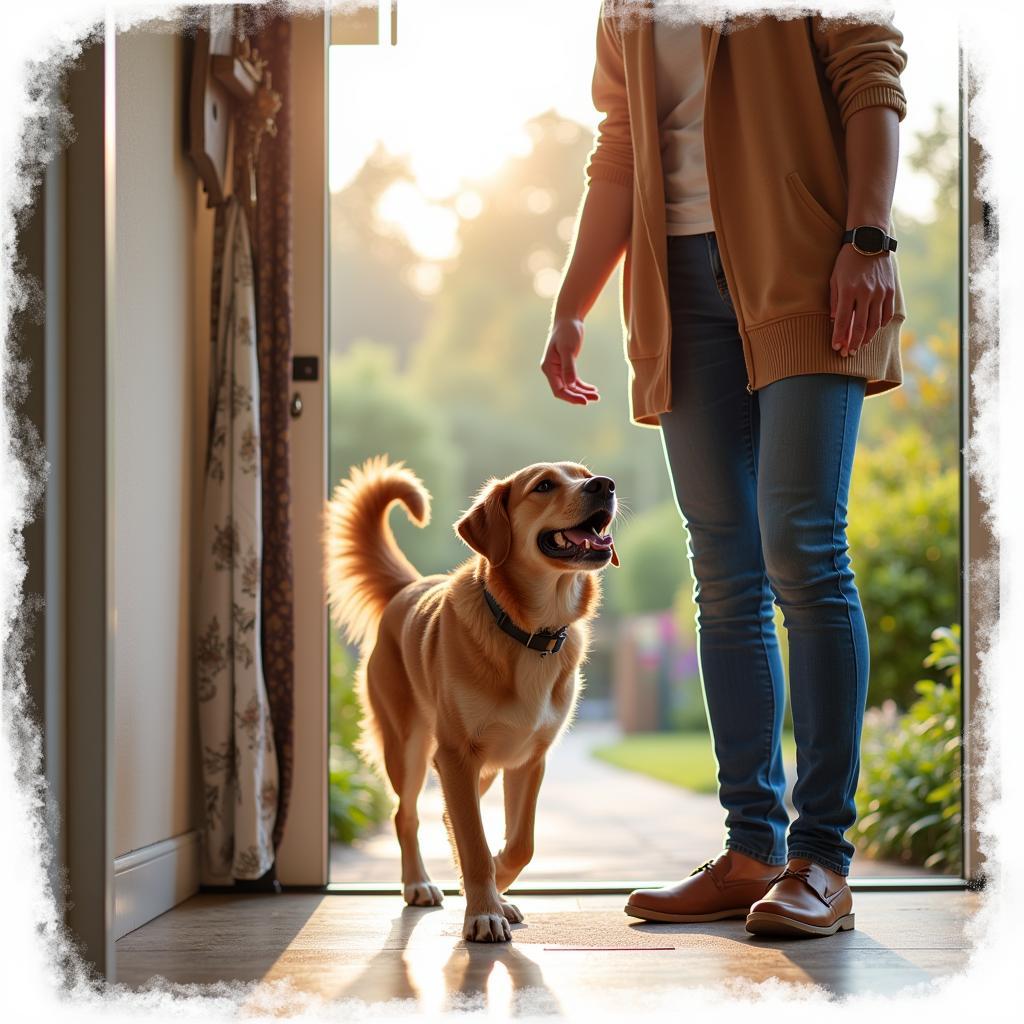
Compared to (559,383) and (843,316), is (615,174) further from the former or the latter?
(843,316)

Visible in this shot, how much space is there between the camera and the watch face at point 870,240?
5.65 ft

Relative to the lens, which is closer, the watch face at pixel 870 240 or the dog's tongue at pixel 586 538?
the watch face at pixel 870 240

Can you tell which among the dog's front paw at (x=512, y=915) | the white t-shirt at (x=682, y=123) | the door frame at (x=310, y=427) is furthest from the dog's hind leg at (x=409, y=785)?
the white t-shirt at (x=682, y=123)

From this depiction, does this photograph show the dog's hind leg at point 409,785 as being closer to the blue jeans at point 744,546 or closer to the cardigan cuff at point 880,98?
the blue jeans at point 744,546

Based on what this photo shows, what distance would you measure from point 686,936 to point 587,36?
1.69 metres

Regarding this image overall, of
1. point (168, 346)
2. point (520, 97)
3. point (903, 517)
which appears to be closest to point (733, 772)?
point (168, 346)

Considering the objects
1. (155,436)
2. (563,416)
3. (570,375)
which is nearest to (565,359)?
(570,375)

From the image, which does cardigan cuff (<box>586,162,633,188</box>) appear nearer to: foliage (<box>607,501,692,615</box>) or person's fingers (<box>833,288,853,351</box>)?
person's fingers (<box>833,288,853,351</box>)

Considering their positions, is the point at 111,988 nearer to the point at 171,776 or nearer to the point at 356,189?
the point at 171,776

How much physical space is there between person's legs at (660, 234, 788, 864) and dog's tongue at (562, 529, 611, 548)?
18 centimetres

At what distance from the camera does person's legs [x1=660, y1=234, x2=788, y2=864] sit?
1.92 meters

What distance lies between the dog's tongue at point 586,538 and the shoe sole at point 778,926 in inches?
26.3

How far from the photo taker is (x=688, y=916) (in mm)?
1890

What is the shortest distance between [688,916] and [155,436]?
132 centimetres
